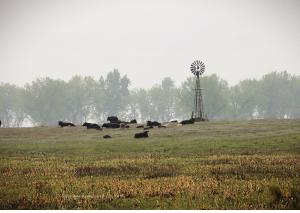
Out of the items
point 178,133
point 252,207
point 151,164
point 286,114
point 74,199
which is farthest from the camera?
point 286,114

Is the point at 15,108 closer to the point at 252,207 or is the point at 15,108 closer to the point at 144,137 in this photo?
the point at 144,137

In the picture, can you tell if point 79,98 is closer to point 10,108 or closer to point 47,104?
point 47,104

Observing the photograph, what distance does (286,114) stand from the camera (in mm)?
149625

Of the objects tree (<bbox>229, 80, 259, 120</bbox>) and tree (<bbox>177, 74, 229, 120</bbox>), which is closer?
tree (<bbox>177, 74, 229, 120</bbox>)

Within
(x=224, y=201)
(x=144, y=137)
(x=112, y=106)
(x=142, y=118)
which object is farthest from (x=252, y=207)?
(x=142, y=118)

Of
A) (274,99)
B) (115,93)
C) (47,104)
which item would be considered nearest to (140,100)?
(115,93)

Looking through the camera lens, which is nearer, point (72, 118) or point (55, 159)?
point (55, 159)

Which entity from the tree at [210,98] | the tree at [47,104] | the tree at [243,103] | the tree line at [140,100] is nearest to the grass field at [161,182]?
the tree at [210,98]

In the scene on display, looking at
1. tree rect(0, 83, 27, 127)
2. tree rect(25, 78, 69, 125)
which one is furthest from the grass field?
tree rect(0, 83, 27, 127)

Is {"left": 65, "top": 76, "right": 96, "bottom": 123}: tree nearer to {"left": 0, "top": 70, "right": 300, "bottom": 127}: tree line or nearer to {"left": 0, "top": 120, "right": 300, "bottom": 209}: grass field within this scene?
{"left": 0, "top": 70, "right": 300, "bottom": 127}: tree line

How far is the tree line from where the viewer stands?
137875 mm

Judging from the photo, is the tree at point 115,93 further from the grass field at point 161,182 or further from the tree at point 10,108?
the grass field at point 161,182

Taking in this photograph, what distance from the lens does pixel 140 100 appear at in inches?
6929

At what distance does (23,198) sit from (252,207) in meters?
7.90
